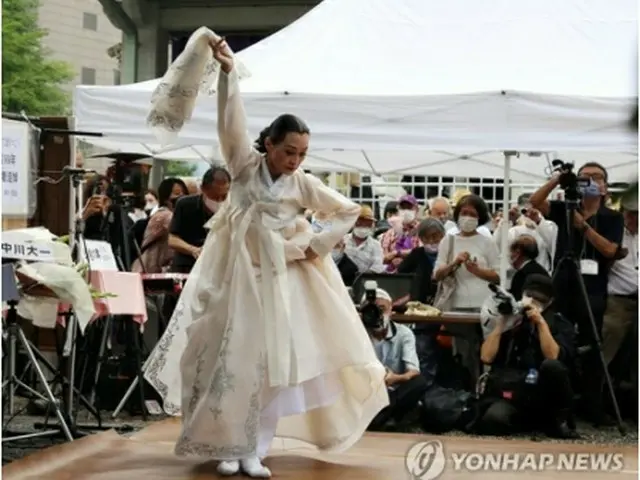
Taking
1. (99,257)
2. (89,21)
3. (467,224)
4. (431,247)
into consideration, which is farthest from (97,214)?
(89,21)

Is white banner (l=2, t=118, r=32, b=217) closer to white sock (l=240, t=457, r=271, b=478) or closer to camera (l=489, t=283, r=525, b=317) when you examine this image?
white sock (l=240, t=457, r=271, b=478)

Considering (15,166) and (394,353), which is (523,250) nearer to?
(394,353)

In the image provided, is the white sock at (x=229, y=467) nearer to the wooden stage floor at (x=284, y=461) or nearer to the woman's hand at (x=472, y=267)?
the wooden stage floor at (x=284, y=461)

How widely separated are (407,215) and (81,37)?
17684 millimetres

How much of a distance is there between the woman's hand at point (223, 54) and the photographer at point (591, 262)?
2822 mm

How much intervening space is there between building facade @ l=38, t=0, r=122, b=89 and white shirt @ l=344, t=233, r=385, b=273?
54.2 ft

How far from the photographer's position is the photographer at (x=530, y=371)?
6.48 m

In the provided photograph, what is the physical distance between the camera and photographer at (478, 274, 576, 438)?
6.48 metres

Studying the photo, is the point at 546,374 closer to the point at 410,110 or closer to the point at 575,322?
the point at 575,322

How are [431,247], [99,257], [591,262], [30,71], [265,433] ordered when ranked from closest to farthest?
[265,433]
[99,257]
[591,262]
[431,247]
[30,71]

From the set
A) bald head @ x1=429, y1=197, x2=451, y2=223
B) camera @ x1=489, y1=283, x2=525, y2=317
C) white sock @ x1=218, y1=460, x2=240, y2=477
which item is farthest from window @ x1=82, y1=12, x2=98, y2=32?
white sock @ x1=218, y1=460, x2=240, y2=477

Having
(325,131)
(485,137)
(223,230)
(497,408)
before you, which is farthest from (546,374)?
(223,230)

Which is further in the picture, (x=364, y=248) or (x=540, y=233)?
(x=364, y=248)

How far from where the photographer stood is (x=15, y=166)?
5.77 m
